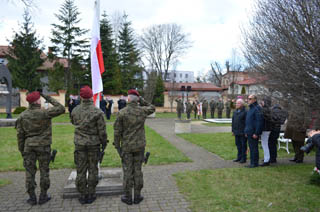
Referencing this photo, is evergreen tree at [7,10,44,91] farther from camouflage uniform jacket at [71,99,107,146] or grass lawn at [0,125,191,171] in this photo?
camouflage uniform jacket at [71,99,107,146]

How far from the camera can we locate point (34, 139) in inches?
170

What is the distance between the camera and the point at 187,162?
24.6 feet

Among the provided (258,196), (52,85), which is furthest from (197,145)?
(52,85)

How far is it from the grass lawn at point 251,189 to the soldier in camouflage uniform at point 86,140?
193 cm

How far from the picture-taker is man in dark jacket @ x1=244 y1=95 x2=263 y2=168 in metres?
6.57

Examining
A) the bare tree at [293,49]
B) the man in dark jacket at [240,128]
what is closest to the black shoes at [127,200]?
the bare tree at [293,49]

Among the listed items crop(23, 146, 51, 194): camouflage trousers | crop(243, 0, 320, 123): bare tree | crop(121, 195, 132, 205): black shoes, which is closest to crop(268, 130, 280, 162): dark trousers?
crop(243, 0, 320, 123): bare tree

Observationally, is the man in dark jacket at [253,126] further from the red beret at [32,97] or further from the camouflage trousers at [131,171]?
the red beret at [32,97]

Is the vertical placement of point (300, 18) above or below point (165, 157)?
above

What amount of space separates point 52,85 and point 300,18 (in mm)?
31051

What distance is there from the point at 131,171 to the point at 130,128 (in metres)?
0.79

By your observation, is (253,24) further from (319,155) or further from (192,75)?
(192,75)

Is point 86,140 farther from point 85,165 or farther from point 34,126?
point 34,126

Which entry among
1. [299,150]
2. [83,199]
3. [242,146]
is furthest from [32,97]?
[299,150]
